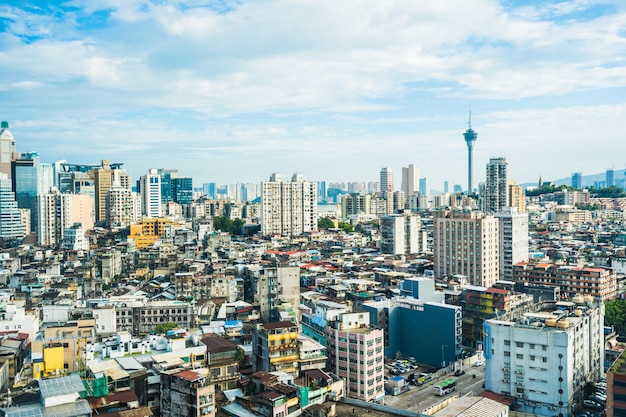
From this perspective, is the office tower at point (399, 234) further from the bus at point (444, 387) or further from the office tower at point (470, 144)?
the office tower at point (470, 144)

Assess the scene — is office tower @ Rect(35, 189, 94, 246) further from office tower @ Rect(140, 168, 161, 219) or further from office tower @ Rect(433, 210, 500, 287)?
office tower @ Rect(433, 210, 500, 287)

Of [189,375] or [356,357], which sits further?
[356,357]

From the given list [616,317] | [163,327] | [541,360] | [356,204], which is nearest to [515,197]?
[356,204]

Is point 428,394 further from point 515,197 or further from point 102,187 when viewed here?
point 102,187

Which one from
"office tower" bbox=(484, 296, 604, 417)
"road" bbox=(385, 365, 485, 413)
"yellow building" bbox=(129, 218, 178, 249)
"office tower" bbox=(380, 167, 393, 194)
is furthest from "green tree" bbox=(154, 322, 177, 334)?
"office tower" bbox=(380, 167, 393, 194)

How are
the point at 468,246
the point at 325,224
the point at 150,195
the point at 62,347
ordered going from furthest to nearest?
the point at 150,195, the point at 325,224, the point at 468,246, the point at 62,347

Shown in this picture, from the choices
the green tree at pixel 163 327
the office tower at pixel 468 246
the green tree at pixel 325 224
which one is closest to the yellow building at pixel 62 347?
the green tree at pixel 163 327
